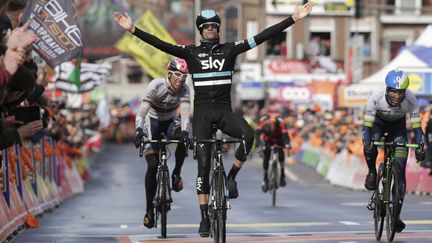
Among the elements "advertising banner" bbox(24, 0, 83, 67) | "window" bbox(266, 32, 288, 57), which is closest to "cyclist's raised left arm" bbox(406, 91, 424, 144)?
"advertising banner" bbox(24, 0, 83, 67)

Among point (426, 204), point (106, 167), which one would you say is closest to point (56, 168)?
point (426, 204)

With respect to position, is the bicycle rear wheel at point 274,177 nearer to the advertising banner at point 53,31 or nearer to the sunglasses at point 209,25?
the advertising banner at point 53,31

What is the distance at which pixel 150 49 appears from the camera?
3247 centimetres

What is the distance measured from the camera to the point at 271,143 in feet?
82.3

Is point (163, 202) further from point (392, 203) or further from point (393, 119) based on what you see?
point (393, 119)

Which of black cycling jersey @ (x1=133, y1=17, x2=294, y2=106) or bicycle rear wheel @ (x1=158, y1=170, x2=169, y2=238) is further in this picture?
bicycle rear wheel @ (x1=158, y1=170, x2=169, y2=238)

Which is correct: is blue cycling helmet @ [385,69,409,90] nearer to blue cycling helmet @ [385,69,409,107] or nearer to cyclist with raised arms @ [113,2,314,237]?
blue cycling helmet @ [385,69,409,107]

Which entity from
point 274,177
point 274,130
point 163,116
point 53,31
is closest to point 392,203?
point 163,116

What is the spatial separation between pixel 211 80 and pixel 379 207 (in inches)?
102

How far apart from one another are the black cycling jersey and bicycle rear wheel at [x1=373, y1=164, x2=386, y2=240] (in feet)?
7.61

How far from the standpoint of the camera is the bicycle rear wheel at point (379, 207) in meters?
13.9

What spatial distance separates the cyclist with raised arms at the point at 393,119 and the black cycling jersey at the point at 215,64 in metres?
1.71

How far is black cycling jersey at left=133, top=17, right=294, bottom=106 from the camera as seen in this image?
41.7ft

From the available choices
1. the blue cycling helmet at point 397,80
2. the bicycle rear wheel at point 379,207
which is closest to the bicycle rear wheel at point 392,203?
the bicycle rear wheel at point 379,207
